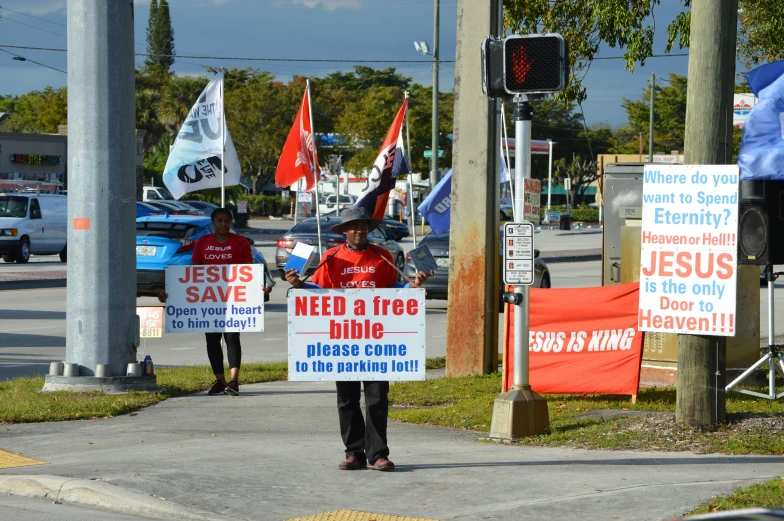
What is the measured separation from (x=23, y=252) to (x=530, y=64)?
27.6 metres

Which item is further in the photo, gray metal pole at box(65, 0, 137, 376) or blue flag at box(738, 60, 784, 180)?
gray metal pole at box(65, 0, 137, 376)

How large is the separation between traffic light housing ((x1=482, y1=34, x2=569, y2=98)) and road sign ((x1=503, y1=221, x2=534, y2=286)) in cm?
108

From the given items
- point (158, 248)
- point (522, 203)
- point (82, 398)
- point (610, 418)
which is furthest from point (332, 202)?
point (522, 203)

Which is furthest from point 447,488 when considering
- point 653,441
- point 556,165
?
point 556,165

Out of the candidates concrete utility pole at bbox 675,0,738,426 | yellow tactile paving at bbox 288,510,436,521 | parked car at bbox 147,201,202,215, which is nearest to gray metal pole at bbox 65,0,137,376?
yellow tactile paving at bbox 288,510,436,521

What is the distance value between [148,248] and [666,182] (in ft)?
43.9

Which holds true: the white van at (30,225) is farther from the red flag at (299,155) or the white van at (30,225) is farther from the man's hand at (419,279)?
the man's hand at (419,279)

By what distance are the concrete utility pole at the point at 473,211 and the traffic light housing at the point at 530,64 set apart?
159 inches

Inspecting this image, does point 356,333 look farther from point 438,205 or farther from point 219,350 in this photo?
point 438,205

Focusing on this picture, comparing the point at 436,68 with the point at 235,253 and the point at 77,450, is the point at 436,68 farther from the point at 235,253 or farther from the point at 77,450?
the point at 77,450

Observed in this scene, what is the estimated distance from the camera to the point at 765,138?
9.12 metres

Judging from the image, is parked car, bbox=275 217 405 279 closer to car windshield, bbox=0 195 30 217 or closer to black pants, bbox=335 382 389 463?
car windshield, bbox=0 195 30 217

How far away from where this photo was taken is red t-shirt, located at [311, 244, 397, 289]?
8000 mm

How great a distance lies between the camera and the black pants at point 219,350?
37.6ft
